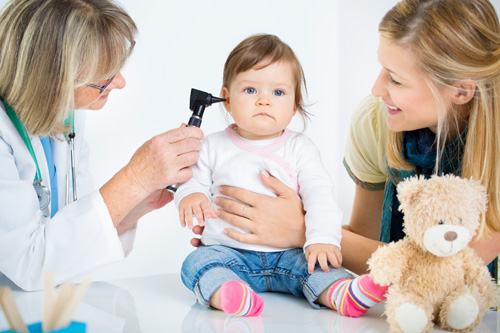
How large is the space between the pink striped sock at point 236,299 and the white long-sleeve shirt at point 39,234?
1.18ft

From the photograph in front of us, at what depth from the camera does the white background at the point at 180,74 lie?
2.72m

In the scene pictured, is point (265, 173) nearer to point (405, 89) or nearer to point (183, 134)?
point (183, 134)

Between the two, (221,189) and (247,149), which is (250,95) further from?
(221,189)

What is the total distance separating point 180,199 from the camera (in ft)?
4.96

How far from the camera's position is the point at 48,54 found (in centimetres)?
146

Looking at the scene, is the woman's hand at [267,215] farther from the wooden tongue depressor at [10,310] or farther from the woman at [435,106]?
the wooden tongue depressor at [10,310]

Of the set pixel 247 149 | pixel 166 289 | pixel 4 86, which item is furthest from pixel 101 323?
pixel 4 86

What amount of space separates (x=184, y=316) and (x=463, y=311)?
64 centimetres

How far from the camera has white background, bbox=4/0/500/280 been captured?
2721mm

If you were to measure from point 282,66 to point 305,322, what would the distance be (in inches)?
28.4

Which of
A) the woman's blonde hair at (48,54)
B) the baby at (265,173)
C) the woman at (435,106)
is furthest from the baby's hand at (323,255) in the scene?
the woman's blonde hair at (48,54)

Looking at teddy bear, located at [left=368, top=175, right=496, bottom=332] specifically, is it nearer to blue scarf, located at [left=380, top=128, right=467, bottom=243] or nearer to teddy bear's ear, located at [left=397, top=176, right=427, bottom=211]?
teddy bear's ear, located at [left=397, top=176, right=427, bottom=211]

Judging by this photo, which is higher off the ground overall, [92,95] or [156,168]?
[92,95]

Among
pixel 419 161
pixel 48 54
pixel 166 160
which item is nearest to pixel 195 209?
pixel 166 160
